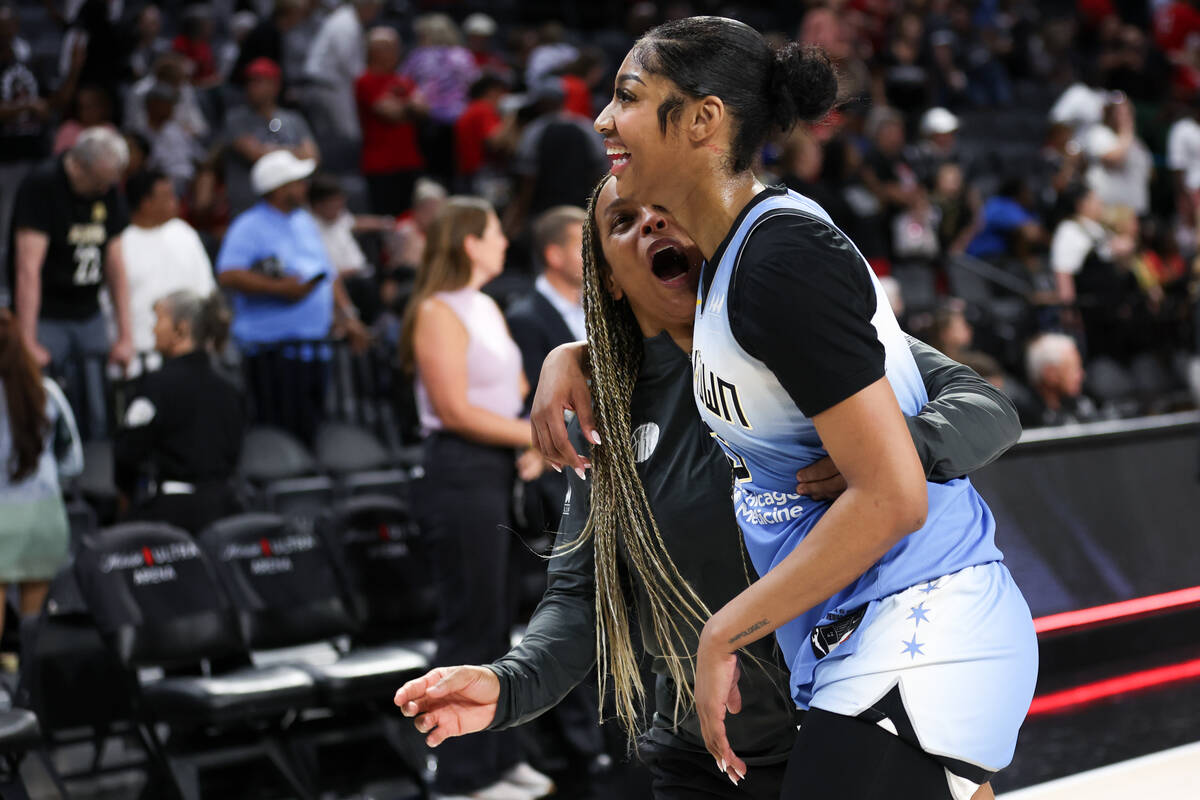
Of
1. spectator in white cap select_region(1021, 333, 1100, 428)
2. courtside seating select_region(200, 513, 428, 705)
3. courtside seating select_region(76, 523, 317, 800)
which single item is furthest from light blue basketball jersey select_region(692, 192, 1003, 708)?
spectator in white cap select_region(1021, 333, 1100, 428)

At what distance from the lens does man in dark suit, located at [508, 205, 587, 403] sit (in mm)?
4582

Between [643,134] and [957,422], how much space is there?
499mm

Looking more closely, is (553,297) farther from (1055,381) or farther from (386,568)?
(1055,381)

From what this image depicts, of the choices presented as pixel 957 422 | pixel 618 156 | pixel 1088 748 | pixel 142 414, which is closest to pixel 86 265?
pixel 142 414

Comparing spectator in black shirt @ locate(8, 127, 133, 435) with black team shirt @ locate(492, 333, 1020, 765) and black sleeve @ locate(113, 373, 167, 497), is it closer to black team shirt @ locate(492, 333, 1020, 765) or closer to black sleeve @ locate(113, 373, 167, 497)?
black sleeve @ locate(113, 373, 167, 497)

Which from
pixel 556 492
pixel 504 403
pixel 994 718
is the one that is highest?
pixel 994 718

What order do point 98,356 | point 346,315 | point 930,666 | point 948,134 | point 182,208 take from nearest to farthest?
point 930,666, point 98,356, point 346,315, point 182,208, point 948,134

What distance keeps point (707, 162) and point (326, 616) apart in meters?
3.72

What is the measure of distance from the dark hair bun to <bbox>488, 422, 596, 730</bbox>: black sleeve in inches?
26.7

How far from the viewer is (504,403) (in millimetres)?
4535

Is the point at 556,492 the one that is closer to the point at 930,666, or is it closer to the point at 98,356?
the point at 98,356

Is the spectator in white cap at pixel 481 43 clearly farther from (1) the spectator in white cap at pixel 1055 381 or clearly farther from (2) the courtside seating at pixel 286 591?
(2) the courtside seating at pixel 286 591

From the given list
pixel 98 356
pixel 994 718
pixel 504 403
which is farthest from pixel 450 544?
pixel 994 718

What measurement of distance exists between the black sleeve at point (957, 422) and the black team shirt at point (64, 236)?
5.22m
